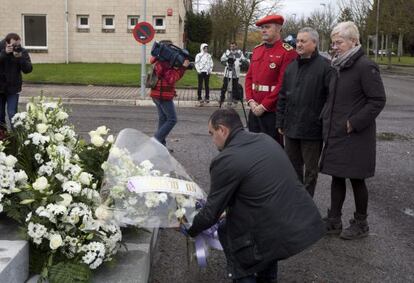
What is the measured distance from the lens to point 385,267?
4641 mm

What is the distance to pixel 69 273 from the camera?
11.2ft

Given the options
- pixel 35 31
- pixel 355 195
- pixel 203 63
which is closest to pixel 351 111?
pixel 355 195

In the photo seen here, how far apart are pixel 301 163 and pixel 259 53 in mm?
1210

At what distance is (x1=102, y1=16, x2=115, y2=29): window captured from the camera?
107ft

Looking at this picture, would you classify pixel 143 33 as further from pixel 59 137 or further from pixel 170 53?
pixel 59 137

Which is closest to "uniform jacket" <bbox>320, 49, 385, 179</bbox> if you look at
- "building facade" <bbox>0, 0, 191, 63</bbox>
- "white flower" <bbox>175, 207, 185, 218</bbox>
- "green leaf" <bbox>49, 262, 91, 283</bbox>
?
"white flower" <bbox>175, 207, 185, 218</bbox>

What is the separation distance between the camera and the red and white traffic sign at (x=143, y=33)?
16219 mm

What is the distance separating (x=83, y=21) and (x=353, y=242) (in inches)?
1175

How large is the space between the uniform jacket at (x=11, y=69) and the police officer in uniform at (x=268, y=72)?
506cm

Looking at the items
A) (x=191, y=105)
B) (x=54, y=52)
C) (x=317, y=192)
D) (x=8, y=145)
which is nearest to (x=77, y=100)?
(x=191, y=105)

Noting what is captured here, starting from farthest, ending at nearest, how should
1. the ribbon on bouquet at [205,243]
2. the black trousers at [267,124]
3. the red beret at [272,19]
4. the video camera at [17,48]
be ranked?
the video camera at [17,48] → the black trousers at [267,124] → the red beret at [272,19] → the ribbon on bouquet at [205,243]

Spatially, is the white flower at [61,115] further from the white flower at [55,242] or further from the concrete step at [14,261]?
the white flower at [55,242]

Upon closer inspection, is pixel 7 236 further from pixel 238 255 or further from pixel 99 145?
pixel 238 255

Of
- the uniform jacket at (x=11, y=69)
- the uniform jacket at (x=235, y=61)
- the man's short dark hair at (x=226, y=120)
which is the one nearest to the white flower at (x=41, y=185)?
the man's short dark hair at (x=226, y=120)
